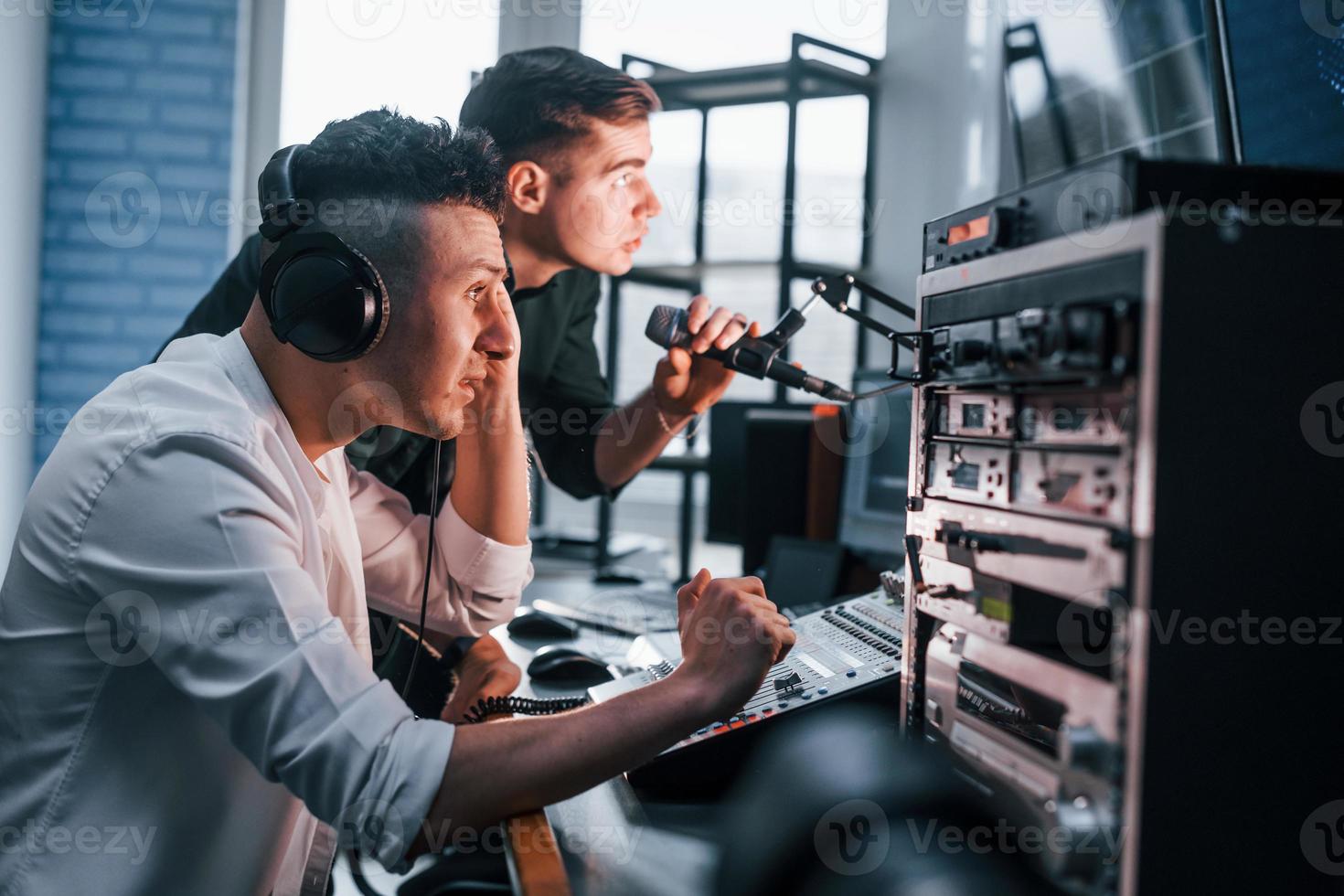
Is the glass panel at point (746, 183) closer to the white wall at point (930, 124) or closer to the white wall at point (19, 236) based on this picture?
the white wall at point (930, 124)

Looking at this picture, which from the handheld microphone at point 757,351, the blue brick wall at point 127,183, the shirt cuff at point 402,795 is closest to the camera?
the shirt cuff at point 402,795

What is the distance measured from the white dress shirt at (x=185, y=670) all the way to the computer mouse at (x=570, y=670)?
33 cm

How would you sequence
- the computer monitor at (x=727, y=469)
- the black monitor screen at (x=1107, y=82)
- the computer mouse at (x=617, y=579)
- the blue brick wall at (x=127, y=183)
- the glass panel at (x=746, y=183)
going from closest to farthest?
the black monitor screen at (x=1107, y=82), the computer mouse at (x=617, y=579), the computer monitor at (x=727, y=469), the blue brick wall at (x=127, y=183), the glass panel at (x=746, y=183)

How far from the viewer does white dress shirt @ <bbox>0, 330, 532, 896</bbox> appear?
58 centimetres

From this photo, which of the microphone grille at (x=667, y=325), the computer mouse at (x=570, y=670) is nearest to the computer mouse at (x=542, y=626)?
the computer mouse at (x=570, y=670)

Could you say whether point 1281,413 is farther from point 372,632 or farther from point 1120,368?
point 372,632

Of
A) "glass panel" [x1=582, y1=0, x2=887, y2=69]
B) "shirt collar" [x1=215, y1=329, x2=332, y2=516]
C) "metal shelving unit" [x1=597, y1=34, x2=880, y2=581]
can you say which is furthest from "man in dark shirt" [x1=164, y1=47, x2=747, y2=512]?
"glass panel" [x1=582, y1=0, x2=887, y2=69]

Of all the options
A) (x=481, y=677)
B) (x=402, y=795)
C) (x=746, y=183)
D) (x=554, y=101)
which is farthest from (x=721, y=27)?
(x=402, y=795)

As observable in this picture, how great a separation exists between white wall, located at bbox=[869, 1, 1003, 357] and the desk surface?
214 cm

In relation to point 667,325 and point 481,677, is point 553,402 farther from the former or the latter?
point 481,677

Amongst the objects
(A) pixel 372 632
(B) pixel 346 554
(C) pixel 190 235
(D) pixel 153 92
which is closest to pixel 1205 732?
(B) pixel 346 554

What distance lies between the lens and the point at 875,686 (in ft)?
2.40

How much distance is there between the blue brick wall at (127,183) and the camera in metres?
2.57

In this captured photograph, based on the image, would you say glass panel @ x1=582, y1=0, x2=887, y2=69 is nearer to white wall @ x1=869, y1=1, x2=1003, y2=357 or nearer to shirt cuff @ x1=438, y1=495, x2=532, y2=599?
white wall @ x1=869, y1=1, x2=1003, y2=357
